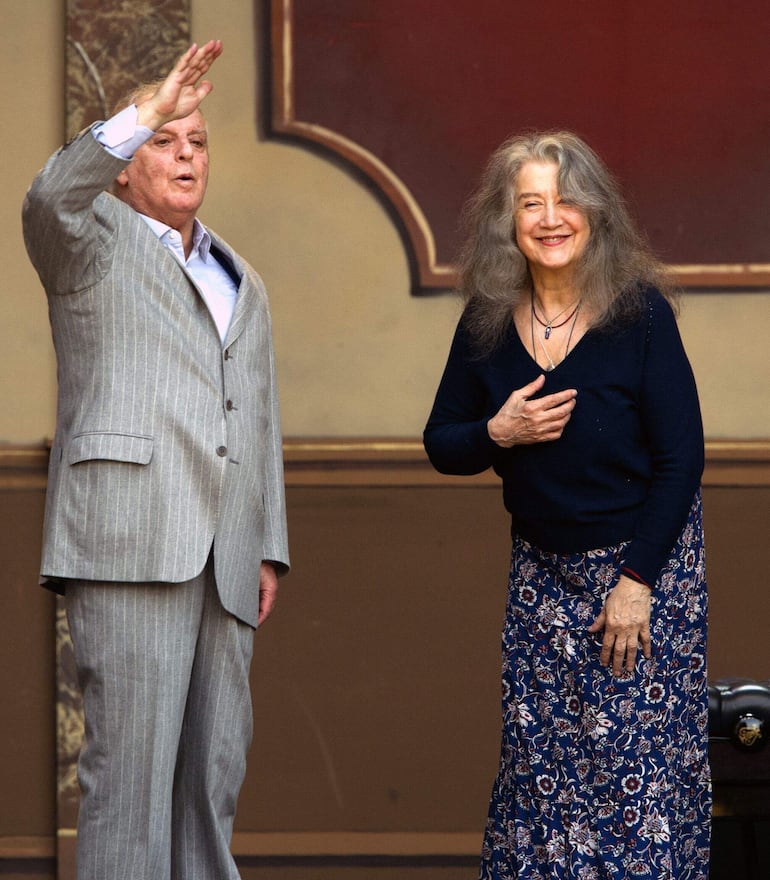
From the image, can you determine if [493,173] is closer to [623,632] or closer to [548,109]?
[623,632]

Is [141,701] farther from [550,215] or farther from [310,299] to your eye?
[310,299]

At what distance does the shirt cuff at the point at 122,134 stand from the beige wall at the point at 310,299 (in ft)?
5.42

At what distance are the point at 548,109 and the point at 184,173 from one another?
64.7 inches

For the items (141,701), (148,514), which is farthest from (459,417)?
(141,701)

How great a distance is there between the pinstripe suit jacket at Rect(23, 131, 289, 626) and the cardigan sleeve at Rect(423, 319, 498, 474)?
1.50 feet

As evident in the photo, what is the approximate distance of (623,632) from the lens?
9.76 ft

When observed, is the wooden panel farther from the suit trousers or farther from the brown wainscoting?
the suit trousers

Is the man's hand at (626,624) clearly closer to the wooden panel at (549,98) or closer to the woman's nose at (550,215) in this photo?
the woman's nose at (550,215)

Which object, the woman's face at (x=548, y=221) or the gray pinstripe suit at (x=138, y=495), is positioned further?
the woman's face at (x=548, y=221)

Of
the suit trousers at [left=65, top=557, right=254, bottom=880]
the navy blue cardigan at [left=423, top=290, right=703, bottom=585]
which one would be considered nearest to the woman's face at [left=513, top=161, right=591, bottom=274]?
the navy blue cardigan at [left=423, top=290, right=703, bottom=585]

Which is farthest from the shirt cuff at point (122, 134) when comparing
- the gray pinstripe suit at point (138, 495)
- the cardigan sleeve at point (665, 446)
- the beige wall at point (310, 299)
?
the beige wall at point (310, 299)

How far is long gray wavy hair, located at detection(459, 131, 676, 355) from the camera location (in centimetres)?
308

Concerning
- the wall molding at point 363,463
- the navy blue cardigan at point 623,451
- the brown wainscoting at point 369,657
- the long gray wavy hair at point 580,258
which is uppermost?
the long gray wavy hair at point 580,258

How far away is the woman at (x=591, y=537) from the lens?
2.99m
